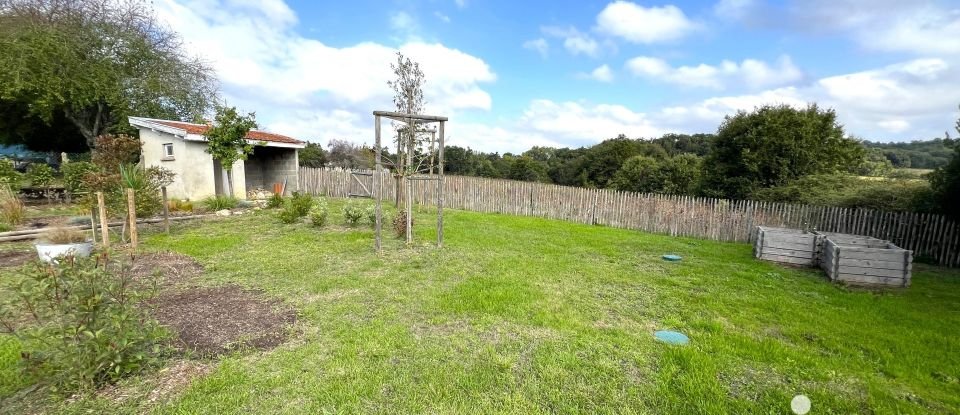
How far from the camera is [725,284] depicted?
5.96 m

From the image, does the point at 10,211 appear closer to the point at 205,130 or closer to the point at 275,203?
the point at 275,203

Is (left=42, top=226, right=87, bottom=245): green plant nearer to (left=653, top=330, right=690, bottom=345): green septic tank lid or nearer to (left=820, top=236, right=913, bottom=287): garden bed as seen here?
(left=653, top=330, right=690, bottom=345): green septic tank lid

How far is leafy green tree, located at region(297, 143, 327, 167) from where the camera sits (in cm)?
3250

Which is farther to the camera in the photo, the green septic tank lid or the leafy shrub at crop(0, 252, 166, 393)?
the green septic tank lid

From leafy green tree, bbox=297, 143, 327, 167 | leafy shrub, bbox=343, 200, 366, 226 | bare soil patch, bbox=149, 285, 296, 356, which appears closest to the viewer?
bare soil patch, bbox=149, 285, 296, 356

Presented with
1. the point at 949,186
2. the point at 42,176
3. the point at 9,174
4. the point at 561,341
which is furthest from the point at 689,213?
the point at 42,176

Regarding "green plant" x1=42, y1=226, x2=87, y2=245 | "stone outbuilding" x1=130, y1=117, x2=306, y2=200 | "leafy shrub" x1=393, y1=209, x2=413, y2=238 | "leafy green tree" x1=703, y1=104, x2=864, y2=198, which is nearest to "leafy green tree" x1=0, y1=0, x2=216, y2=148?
"stone outbuilding" x1=130, y1=117, x2=306, y2=200

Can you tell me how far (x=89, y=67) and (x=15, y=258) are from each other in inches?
533

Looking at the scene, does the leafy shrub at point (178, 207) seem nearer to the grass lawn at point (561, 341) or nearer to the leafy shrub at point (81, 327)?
the grass lawn at point (561, 341)

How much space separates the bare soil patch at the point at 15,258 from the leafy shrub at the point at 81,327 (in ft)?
16.0

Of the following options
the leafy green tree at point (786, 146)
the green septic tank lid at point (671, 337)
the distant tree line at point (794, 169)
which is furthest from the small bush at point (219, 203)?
the leafy green tree at point (786, 146)

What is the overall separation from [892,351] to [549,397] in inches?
139

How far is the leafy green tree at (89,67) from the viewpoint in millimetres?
14320

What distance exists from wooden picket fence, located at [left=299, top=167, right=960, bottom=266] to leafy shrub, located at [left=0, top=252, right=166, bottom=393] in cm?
1015
